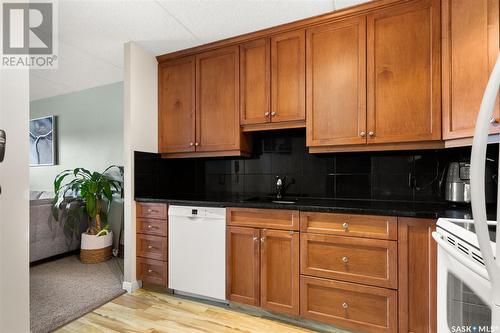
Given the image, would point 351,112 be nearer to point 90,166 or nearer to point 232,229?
point 232,229

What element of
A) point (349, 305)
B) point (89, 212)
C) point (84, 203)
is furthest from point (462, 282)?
point (84, 203)

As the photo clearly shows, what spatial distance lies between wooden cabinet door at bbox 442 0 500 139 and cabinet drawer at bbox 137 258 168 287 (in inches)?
93.5

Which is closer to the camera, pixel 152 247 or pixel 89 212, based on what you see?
pixel 152 247

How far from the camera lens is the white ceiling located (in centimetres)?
176

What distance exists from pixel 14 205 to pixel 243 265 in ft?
4.60

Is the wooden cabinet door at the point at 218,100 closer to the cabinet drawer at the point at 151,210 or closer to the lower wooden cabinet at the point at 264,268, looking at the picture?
the cabinet drawer at the point at 151,210

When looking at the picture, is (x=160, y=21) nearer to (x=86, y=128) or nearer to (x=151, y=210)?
(x=151, y=210)

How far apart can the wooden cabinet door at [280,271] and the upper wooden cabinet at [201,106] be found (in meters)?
0.86

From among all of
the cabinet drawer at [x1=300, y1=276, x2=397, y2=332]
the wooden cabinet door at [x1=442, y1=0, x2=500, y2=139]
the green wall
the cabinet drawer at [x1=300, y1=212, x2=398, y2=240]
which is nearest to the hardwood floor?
the cabinet drawer at [x1=300, y1=276, x2=397, y2=332]

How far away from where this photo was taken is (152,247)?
7.39 feet

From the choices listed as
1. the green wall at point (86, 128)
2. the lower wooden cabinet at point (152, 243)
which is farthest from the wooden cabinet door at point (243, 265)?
the green wall at point (86, 128)

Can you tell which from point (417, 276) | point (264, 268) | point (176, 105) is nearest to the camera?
point (417, 276)

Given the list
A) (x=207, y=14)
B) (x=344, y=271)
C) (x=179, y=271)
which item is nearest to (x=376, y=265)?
(x=344, y=271)

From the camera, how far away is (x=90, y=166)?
3545mm
